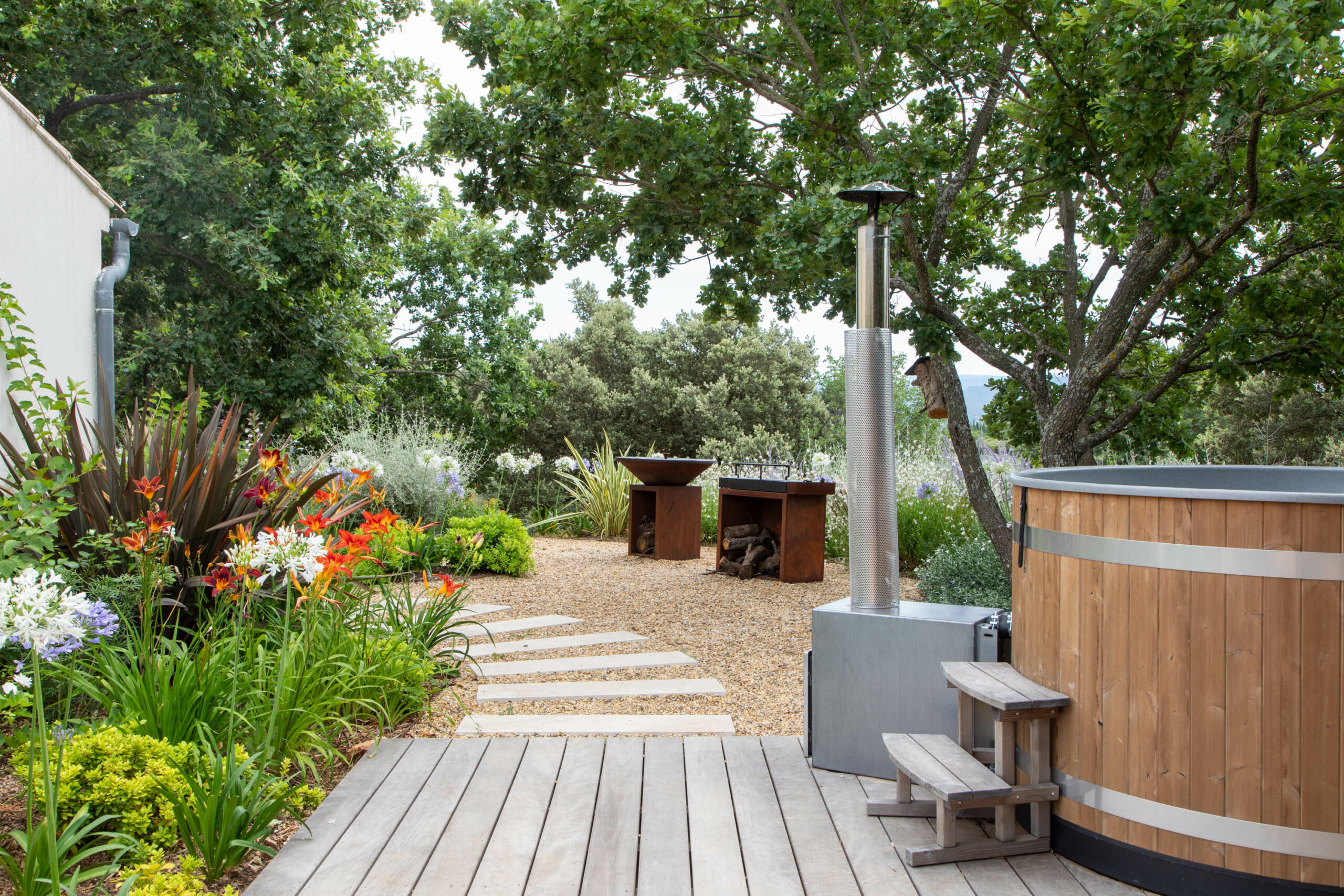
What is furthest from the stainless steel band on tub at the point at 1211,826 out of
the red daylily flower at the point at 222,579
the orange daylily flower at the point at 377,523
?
the red daylily flower at the point at 222,579

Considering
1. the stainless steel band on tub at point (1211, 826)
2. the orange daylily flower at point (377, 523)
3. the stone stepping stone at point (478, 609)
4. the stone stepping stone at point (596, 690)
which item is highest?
the orange daylily flower at point (377, 523)

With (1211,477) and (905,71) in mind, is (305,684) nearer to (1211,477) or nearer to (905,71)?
(1211,477)

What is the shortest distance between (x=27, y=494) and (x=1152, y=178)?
15.3 feet

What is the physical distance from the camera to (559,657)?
4.21 meters

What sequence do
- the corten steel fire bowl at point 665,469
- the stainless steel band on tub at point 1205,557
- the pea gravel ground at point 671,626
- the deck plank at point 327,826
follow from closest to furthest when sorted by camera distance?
the stainless steel band on tub at point 1205,557, the deck plank at point 327,826, the pea gravel ground at point 671,626, the corten steel fire bowl at point 665,469

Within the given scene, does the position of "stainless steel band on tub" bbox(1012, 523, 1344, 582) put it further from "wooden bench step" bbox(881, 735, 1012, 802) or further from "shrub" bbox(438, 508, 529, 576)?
"shrub" bbox(438, 508, 529, 576)

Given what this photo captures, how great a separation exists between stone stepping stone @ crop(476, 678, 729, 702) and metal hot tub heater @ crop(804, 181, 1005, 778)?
36.8 inches

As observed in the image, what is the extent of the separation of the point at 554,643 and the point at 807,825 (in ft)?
7.54

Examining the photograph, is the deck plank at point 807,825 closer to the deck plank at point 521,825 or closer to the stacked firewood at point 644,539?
the deck plank at point 521,825

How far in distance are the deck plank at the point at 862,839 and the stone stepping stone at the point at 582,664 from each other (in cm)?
143

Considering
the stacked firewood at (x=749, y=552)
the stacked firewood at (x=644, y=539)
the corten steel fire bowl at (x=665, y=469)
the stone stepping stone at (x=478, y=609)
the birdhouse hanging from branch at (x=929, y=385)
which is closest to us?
the birdhouse hanging from branch at (x=929, y=385)

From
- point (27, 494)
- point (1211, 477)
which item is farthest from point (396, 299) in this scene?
point (1211, 477)

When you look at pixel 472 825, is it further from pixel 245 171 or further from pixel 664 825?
pixel 245 171

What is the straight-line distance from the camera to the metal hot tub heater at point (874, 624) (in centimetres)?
264
